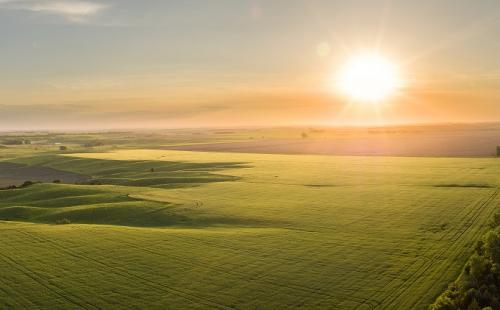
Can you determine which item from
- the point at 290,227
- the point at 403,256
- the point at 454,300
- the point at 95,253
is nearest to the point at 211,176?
the point at 290,227

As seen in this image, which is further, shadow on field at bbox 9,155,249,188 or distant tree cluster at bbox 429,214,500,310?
shadow on field at bbox 9,155,249,188

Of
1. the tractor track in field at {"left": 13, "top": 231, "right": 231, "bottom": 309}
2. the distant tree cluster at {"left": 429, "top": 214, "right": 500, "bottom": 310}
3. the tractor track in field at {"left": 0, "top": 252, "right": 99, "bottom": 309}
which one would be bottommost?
the tractor track in field at {"left": 0, "top": 252, "right": 99, "bottom": 309}

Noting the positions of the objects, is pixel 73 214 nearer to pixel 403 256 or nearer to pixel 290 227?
pixel 290 227

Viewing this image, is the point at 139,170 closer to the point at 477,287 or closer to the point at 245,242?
the point at 245,242

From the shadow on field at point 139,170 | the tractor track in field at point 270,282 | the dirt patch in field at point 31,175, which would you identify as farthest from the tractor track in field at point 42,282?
the dirt patch in field at point 31,175

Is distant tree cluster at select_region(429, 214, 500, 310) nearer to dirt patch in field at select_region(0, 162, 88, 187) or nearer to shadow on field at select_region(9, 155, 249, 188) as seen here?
shadow on field at select_region(9, 155, 249, 188)

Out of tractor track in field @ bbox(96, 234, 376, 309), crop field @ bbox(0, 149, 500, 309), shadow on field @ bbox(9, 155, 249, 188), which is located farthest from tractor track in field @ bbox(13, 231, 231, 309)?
shadow on field @ bbox(9, 155, 249, 188)
